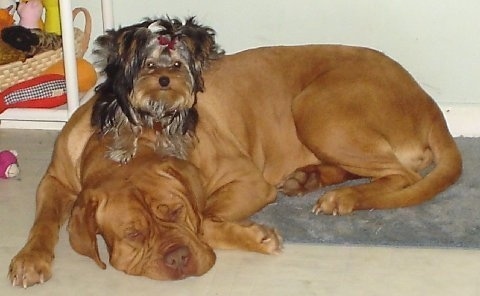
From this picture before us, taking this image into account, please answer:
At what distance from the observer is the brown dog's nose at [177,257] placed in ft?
8.44

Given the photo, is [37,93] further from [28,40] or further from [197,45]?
[197,45]

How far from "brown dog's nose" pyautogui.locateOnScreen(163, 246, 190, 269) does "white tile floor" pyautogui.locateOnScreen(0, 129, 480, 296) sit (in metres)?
0.08

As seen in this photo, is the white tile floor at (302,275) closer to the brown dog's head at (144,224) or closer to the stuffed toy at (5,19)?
the brown dog's head at (144,224)

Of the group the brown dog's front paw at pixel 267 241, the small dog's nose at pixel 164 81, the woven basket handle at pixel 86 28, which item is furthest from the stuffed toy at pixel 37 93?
the brown dog's front paw at pixel 267 241

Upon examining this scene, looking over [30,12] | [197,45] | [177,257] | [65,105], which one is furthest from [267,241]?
[30,12]

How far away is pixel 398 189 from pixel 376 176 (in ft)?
0.31

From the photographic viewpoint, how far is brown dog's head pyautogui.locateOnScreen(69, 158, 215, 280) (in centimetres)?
258

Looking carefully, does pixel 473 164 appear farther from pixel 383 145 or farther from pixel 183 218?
pixel 183 218

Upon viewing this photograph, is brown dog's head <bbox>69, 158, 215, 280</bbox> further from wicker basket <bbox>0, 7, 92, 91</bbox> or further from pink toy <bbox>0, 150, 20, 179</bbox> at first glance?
wicker basket <bbox>0, 7, 92, 91</bbox>

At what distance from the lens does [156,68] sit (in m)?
2.70

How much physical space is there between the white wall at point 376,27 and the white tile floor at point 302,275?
101 cm

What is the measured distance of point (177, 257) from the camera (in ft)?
8.46

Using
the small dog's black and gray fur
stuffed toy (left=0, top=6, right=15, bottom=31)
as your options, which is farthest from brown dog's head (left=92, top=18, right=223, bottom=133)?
stuffed toy (left=0, top=6, right=15, bottom=31)

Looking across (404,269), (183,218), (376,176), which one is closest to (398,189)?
(376,176)
